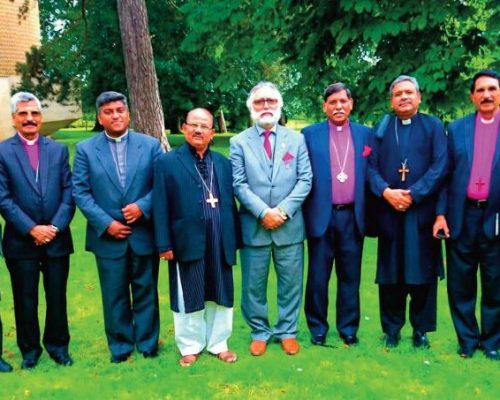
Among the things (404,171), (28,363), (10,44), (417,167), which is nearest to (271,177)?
(404,171)

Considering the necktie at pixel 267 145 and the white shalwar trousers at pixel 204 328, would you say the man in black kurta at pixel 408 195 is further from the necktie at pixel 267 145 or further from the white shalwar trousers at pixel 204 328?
the white shalwar trousers at pixel 204 328

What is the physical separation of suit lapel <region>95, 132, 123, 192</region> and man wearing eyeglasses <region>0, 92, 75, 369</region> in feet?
0.94

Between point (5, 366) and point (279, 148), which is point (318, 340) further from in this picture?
point (5, 366)

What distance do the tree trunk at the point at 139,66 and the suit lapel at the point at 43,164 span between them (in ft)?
24.1

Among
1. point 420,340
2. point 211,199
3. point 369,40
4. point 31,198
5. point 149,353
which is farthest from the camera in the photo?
point 369,40

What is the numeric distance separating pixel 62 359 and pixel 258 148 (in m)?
2.34

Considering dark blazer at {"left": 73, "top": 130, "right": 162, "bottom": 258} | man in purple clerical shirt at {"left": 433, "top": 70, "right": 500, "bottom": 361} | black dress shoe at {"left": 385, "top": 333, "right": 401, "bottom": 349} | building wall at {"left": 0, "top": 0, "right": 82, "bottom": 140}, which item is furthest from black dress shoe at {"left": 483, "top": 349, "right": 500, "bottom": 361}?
building wall at {"left": 0, "top": 0, "right": 82, "bottom": 140}

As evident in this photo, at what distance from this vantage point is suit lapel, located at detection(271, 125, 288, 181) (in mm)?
4938

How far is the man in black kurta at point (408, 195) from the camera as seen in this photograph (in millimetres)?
4848

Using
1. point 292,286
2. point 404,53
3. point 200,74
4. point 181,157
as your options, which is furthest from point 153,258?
point 200,74

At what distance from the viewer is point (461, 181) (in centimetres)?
→ 476

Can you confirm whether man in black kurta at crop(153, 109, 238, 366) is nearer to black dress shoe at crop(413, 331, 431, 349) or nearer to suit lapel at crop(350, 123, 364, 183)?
suit lapel at crop(350, 123, 364, 183)

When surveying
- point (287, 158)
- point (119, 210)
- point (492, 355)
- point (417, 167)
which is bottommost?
point (492, 355)

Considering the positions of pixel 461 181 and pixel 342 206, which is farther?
pixel 342 206
